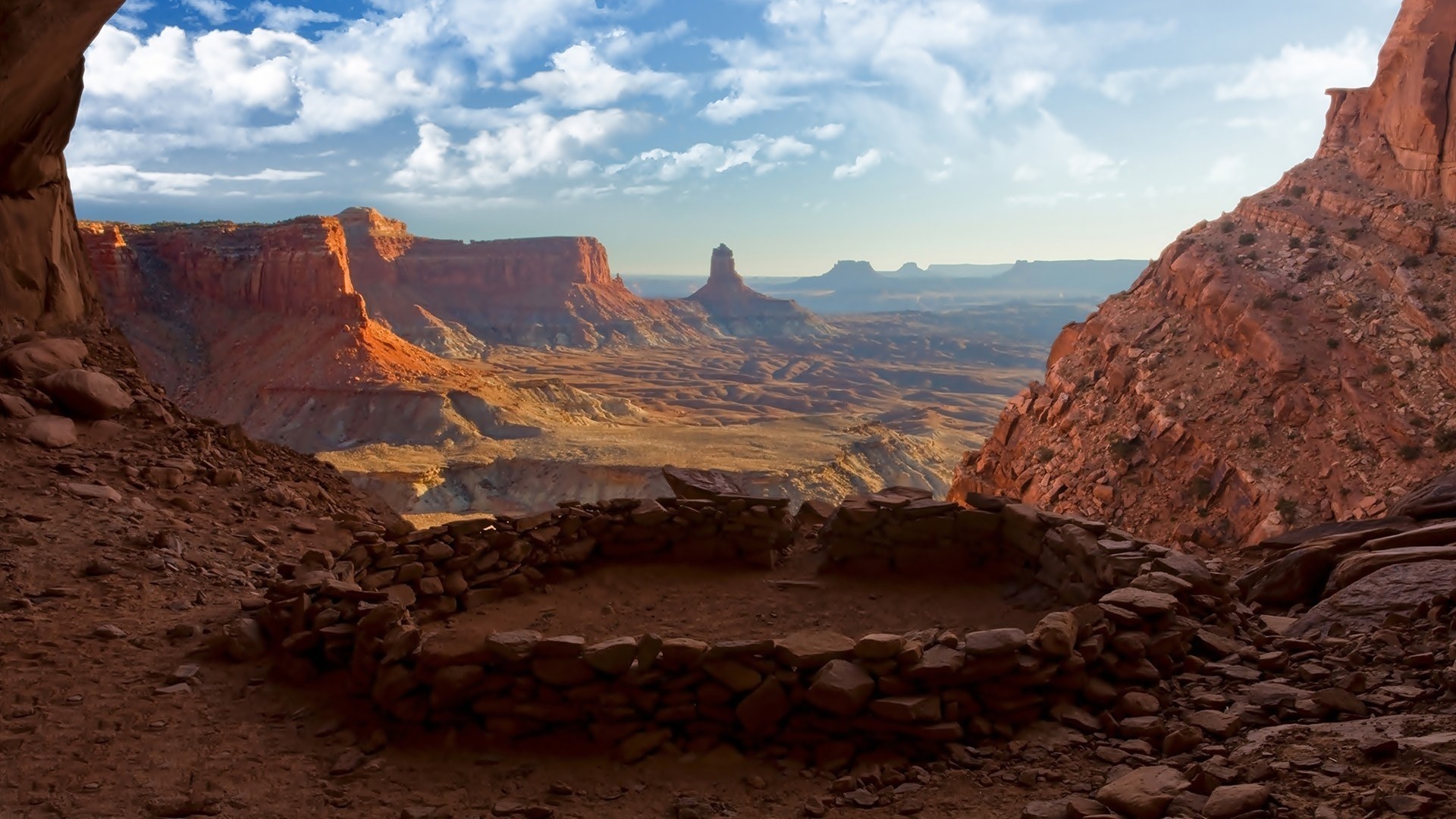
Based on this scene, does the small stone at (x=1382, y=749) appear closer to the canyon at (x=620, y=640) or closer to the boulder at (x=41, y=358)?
the canyon at (x=620, y=640)

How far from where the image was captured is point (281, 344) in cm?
6919

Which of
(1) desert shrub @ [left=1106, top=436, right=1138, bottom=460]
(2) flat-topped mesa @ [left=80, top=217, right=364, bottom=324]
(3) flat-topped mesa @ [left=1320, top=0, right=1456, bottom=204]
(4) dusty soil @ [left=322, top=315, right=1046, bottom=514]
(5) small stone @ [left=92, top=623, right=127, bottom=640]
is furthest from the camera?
(2) flat-topped mesa @ [left=80, top=217, right=364, bottom=324]

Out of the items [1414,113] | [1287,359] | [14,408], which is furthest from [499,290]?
[14,408]

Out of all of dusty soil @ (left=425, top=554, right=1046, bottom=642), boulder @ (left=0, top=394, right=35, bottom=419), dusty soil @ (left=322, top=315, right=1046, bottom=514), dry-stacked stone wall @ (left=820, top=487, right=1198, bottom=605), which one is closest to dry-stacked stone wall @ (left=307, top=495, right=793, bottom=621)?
dusty soil @ (left=425, top=554, right=1046, bottom=642)

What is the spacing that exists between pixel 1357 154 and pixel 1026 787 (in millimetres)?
34177

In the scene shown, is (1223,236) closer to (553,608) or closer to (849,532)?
(849,532)

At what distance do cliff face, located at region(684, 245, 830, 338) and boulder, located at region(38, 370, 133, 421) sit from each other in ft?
495

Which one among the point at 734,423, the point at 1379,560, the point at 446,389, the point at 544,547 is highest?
the point at 1379,560

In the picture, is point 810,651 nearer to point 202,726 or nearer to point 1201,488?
point 202,726

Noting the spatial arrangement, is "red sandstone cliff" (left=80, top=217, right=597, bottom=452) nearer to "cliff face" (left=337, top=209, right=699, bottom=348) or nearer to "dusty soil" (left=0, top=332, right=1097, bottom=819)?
"cliff face" (left=337, top=209, right=699, bottom=348)

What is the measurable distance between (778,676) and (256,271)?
78583 millimetres

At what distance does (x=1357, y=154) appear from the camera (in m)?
30.5

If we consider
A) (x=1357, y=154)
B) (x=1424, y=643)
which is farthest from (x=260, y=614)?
(x=1357, y=154)

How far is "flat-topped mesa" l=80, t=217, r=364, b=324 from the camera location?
71.0 metres
